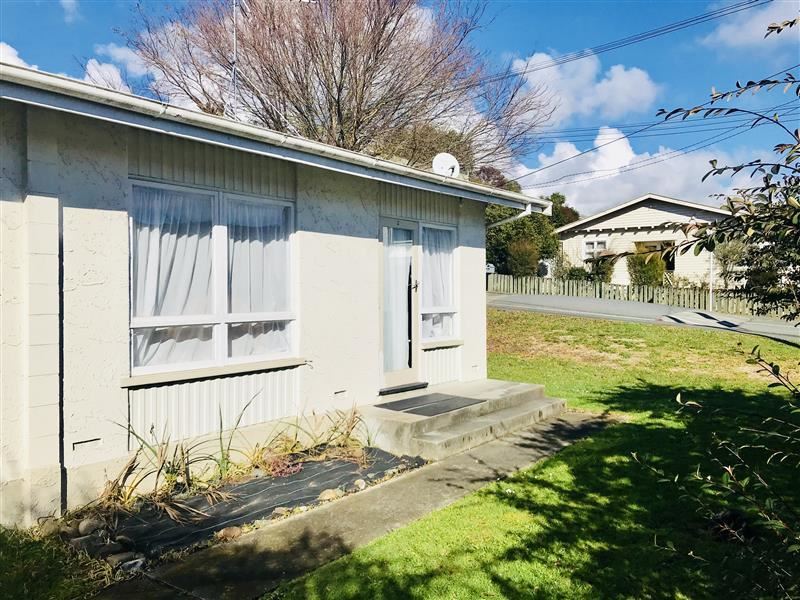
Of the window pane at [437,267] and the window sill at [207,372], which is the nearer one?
the window sill at [207,372]

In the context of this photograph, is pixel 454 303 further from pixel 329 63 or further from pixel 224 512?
pixel 329 63

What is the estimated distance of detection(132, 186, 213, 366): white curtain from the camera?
5.76 metres

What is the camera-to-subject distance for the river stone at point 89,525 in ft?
15.6

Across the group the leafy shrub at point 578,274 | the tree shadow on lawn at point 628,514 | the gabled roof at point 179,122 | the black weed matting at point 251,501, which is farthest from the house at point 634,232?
the black weed matting at point 251,501

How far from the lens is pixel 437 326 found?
966cm

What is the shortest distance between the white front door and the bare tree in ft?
33.0

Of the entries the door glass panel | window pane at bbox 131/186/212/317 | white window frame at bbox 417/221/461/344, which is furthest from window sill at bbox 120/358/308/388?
white window frame at bbox 417/221/461/344

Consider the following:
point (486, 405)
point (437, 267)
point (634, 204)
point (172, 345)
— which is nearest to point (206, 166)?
point (172, 345)

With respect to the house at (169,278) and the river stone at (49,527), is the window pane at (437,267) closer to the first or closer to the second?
the house at (169,278)

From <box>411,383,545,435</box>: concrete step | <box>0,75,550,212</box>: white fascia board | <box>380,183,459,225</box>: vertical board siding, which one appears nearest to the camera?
<box>0,75,550,212</box>: white fascia board

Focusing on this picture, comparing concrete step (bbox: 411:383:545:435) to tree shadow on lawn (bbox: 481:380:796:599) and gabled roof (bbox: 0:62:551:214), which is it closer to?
tree shadow on lawn (bbox: 481:380:796:599)

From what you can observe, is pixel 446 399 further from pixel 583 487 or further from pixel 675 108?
pixel 675 108

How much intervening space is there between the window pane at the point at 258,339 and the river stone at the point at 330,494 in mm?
1836

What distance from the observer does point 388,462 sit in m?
6.74
